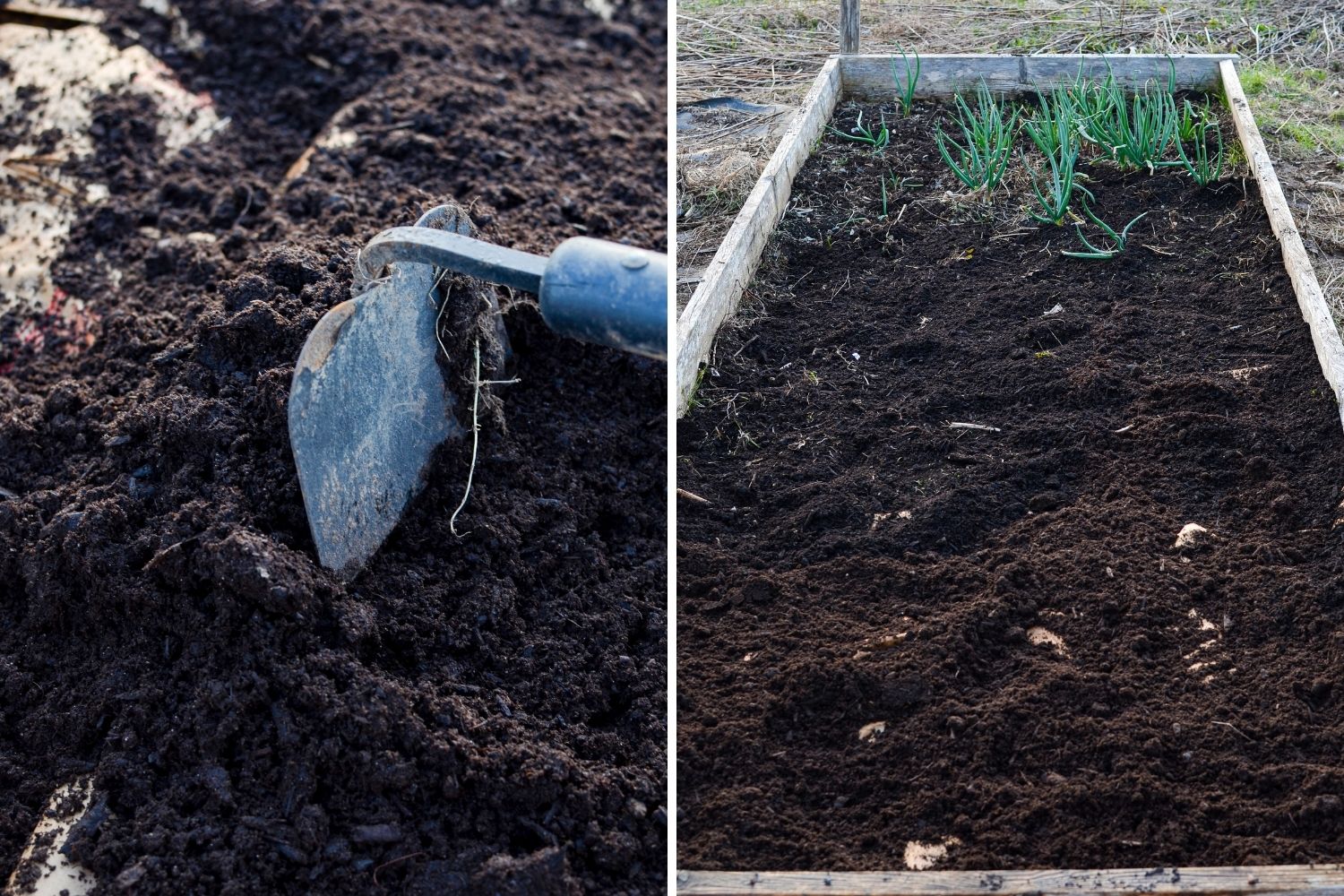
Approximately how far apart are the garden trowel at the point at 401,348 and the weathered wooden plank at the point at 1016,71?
2.43 meters

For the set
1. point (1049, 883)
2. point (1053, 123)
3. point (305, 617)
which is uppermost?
point (1053, 123)

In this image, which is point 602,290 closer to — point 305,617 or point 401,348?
point 401,348

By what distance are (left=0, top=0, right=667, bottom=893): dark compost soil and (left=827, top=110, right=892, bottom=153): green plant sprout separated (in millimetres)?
1314

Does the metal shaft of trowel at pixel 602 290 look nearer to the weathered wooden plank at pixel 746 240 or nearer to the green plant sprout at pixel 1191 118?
the weathered wooden plank at pixel 746 240

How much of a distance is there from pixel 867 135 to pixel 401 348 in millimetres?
2346

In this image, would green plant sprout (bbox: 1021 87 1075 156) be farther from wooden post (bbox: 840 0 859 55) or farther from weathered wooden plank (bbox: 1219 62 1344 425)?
wooden post (bbox: 840 0 859 55)

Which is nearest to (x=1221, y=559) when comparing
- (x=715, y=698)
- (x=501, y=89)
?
(x=715, y=698)

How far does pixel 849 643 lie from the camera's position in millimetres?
2457

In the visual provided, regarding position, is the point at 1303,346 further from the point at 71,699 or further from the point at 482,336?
the point at 71,699

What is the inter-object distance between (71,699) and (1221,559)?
7.51ft

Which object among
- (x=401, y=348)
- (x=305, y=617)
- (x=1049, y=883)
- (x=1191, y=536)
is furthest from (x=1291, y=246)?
(x=305, y=617)

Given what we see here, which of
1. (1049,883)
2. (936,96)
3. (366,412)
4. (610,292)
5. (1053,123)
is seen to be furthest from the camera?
(936,96)

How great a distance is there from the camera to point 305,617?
2.30m

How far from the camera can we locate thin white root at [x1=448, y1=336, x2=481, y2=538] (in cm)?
260
